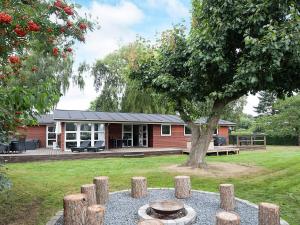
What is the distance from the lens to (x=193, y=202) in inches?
264

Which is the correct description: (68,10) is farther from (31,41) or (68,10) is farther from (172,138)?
(172,138)

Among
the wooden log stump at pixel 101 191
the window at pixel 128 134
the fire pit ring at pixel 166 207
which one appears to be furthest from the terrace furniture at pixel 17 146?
the fire pit ring at pixel 166 207

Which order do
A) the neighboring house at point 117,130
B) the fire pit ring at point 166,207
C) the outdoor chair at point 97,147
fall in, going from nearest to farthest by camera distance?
the fire pit ring at point 166,207
the outdoor chair at point 97,147
the neighboring house at point 117,130

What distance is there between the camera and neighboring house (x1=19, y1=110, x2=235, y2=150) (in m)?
20.1

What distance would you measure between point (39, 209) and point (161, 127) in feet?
56.4

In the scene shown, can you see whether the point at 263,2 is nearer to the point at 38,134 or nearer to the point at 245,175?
the point at 245,175

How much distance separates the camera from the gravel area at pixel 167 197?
5520mm

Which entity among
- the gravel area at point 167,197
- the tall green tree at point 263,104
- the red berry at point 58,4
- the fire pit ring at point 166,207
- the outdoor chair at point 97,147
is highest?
the tall green tree at point 263,104

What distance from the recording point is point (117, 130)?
75.7 ft

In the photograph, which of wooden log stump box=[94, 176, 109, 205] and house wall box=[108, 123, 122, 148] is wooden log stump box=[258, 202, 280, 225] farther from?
house wall box=[108, 123, 122, 148]

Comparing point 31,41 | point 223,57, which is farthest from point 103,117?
point 31,41

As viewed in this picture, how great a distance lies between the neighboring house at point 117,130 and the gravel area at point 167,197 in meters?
13.0

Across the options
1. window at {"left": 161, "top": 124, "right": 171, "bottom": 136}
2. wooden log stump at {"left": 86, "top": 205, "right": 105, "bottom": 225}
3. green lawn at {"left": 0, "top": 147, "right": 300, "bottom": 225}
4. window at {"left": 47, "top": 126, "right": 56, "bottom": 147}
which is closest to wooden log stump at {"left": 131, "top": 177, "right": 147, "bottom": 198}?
green lawn at {"left": 0, "top": 147, "right": 300, "bottom": 225}

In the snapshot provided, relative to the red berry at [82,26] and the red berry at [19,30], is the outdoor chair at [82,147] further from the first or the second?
the red berry at [19,30]
